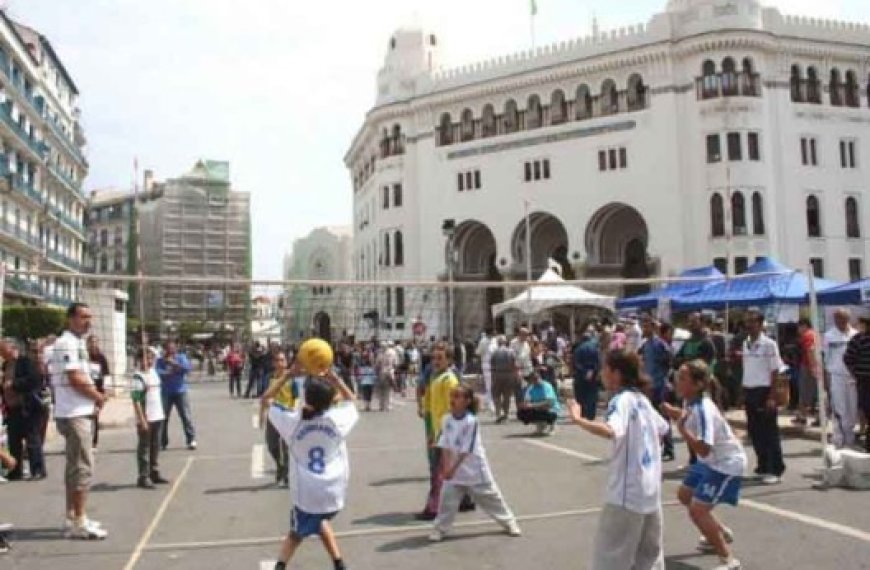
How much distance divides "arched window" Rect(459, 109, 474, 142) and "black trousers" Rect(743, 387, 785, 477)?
1739 inches

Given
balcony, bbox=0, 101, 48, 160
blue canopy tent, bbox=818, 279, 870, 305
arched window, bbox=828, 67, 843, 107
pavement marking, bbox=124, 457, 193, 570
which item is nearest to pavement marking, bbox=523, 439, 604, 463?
pavement marking, bbox=124, 457, 193, 570

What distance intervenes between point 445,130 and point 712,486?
49.5 m

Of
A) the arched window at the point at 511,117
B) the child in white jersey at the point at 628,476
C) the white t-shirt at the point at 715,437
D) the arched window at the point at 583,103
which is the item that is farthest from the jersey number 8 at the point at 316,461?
the arched window at the point at 511,117

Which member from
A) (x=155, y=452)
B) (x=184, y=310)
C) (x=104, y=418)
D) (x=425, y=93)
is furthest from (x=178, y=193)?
(x=155, y=452)

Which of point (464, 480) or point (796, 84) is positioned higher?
point (796, 84)

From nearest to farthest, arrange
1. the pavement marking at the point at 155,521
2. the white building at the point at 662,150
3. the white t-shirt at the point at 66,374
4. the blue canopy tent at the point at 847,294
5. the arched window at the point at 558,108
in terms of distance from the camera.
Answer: the pavement marking at the point at 155,521 < the white t-shirt at the point at 66,374 < the blue canopy tent at the point at 847,294 < the white building at the point at 662,150 < the arched window at the point at 558,108

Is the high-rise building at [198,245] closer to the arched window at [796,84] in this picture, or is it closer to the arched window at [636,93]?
the arched window at [636,93]

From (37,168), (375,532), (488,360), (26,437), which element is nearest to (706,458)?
(375,532)

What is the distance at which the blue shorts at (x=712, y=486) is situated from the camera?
21.3 ft

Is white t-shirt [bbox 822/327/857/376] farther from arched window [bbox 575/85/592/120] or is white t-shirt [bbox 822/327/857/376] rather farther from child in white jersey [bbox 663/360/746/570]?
arched window [bbox 575/85/592/120]

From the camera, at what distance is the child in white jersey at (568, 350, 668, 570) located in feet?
16.9

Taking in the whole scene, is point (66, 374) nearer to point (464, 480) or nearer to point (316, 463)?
point (316, 463)

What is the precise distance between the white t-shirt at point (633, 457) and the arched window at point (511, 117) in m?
47.3

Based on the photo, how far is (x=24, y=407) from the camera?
11688mm
